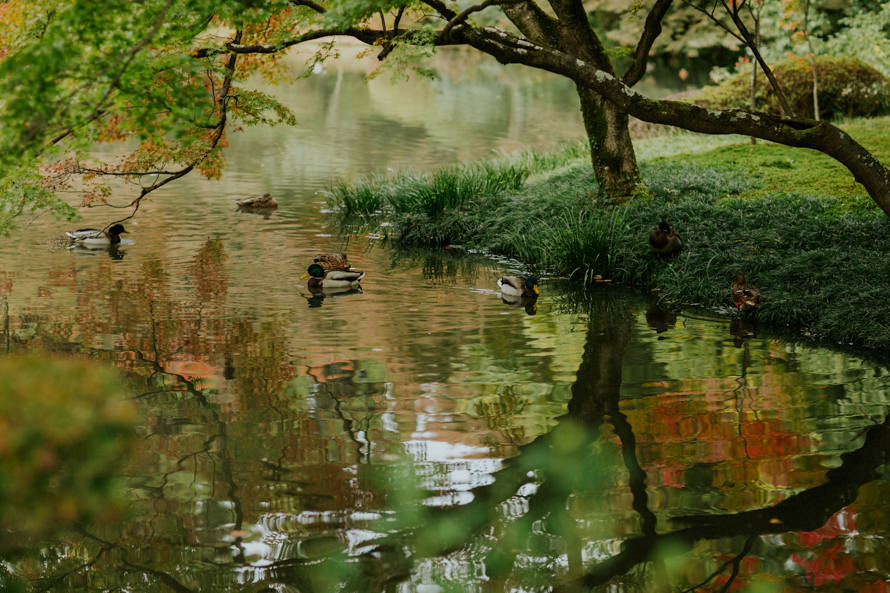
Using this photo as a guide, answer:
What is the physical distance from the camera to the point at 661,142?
20031 millimetres

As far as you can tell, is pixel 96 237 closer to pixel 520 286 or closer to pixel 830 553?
pixel 520 286

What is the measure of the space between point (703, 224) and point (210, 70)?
6369 millimetres

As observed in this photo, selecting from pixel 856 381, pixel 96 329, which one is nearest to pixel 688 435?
pixel 856 381

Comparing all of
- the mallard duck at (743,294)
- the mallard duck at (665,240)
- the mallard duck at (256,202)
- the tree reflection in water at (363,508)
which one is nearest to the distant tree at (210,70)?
the mallard duck at (743,294)

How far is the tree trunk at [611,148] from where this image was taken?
12938 mm

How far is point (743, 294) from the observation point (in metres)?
9.63

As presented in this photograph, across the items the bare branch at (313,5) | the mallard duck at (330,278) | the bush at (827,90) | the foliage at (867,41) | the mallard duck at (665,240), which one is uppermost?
the foliage at (867,41)

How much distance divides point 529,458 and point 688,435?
4.03 ft

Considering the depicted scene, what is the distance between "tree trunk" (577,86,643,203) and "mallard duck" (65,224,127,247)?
22.7 ft

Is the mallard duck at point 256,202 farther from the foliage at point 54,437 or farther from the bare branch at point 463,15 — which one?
the foliage at point 54,437

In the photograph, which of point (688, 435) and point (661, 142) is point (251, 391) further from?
point (661, 142)

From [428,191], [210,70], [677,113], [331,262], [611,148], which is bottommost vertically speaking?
[331,262]

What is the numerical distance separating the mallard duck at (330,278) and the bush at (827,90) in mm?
12175

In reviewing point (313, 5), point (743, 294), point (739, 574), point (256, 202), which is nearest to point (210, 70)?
point (313, 5)
